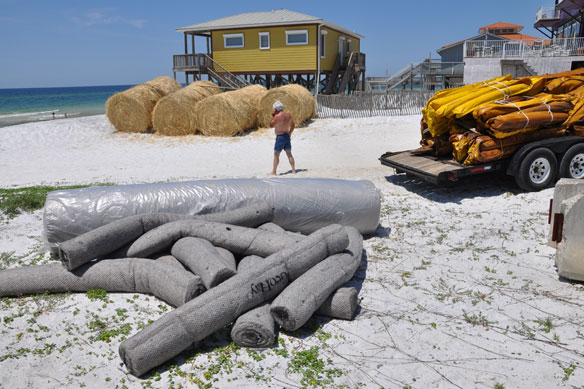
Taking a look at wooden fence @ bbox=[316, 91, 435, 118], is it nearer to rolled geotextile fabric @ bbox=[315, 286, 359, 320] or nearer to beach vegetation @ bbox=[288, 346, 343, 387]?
rolled geotextile fabric @ bbox=[315, 286, 359, 320]

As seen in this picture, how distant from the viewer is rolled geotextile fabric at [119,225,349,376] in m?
Result: 3.59

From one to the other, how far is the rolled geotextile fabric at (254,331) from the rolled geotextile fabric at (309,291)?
16 centimetres

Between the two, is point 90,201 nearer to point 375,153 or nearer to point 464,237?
point 464,237

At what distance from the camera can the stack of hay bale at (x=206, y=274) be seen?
383cm

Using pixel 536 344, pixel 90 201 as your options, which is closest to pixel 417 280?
pixel 536 344

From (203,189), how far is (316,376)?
339 centimetres

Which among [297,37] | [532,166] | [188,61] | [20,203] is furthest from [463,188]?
[188,61]

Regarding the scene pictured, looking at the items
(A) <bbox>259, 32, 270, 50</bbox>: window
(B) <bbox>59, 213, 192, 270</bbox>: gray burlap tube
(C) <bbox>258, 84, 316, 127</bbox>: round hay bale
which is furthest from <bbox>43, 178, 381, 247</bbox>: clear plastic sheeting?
(A) <bbox>259, 32, 270, 50</bbox>: window

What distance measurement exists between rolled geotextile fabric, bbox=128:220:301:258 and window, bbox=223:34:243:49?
23.5 m

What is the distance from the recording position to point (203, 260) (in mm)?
4559

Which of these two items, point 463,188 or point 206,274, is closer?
point 206,274

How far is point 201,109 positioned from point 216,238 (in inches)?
503

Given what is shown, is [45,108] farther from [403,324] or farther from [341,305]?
[403,324]

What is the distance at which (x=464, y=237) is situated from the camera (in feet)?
21.6
